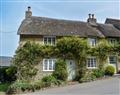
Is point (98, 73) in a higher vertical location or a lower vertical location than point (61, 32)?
lower

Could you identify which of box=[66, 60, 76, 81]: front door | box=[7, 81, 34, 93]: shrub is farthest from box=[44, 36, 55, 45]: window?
box=[7, 81, 34, 93]: shrub

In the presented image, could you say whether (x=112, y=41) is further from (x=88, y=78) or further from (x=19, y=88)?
(x=19, y=88)

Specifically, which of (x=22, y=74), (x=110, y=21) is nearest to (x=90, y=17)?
(x=110, y=21)

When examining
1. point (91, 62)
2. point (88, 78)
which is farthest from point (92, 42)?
point (88, 78)

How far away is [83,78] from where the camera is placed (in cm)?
2977

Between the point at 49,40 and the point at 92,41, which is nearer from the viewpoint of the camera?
the point at 49,40

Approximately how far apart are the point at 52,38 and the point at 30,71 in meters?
5.70

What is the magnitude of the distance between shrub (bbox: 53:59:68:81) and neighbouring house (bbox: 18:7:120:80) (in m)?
0.81

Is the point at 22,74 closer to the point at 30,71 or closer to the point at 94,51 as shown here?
the point at 30,71

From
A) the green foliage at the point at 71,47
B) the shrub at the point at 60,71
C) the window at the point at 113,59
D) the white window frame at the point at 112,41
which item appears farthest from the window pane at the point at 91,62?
the white window frame at the point at 112,41

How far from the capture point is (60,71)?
30.1 metres

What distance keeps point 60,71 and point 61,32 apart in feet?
19.6

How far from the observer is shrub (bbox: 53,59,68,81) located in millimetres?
29933

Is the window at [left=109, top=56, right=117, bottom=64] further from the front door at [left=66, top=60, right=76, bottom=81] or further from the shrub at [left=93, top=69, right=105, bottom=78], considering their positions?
the front door at [left=66, top=60, right=76, bottom=81]
